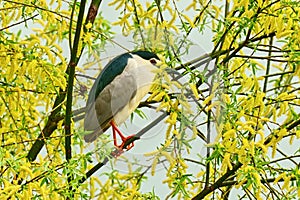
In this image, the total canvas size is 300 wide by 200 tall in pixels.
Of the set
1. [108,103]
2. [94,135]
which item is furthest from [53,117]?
[108,103]

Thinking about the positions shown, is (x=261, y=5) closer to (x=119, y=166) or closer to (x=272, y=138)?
(x=272, y=138)

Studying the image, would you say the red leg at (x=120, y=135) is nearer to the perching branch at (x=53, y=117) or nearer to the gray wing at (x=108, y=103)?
the gray wing at (x=108, y=103)

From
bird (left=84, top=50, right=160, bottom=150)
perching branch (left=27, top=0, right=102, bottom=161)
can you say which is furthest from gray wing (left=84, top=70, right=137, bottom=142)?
perching branch (left=27, top=0, right=102, bottom=161)

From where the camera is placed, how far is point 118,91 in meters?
1.80

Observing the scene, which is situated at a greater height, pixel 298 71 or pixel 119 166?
pixel 298 71

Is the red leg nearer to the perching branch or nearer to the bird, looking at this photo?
the bird

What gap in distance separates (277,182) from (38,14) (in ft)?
2.51

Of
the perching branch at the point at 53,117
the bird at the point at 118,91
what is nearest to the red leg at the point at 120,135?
the bird at the point at 118,91

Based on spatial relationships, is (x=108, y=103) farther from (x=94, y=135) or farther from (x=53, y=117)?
(x=53, y=117)

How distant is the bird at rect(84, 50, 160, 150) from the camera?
174 cm

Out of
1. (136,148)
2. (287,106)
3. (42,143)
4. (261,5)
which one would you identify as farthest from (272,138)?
(42,143)

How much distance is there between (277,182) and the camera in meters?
2.20

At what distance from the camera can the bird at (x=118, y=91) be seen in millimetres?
1735

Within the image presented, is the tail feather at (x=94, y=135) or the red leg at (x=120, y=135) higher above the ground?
the tail feather at (x=94, y=135)
